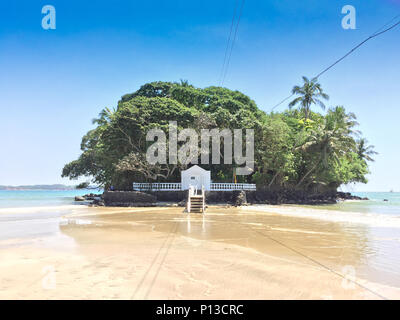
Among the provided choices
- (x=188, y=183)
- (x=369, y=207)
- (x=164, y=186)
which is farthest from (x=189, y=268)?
(x=369, y=207)

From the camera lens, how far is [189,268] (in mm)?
4949

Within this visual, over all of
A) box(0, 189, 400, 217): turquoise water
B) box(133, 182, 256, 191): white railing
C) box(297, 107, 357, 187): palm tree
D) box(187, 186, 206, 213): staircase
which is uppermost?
box(297, 107, 357, 187): palm tree

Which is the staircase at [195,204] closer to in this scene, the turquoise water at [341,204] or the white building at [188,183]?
the white building at [188,183]

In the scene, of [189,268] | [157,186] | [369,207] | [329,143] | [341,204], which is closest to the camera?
[189,268]

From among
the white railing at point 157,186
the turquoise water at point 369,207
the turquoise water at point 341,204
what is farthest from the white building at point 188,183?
the turquoise water at point 369,207

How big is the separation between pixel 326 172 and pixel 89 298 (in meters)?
33.5

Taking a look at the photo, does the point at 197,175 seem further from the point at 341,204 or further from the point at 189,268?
the point at 189,268

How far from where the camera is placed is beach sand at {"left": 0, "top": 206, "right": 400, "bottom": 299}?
3.80 meters

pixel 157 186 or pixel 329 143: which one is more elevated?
pixel 329 143

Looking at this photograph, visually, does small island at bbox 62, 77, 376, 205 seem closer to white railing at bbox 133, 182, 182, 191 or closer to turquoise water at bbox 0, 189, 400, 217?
white railing at bbox 133, 182, 182, 191

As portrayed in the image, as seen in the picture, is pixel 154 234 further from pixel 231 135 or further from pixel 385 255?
pixel 231 135

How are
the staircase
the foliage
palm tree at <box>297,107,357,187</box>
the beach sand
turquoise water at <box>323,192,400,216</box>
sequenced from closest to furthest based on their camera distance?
the beach sand → the staircase → turquoise water at <box>323,192,400,216</box> → the foliage → palm tree at <box>297,107,357,187</box>

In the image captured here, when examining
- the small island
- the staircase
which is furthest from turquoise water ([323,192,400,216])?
the staircase
